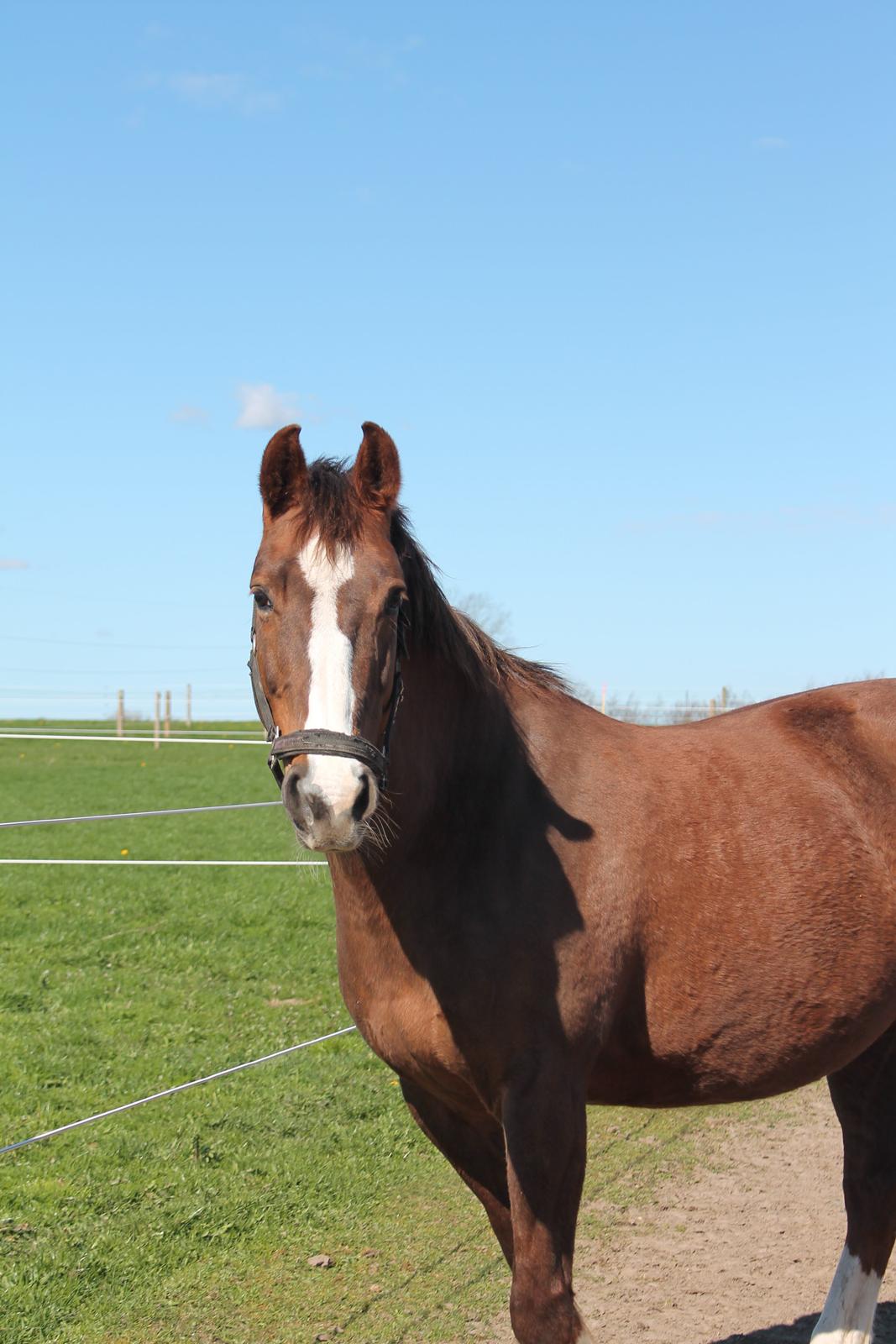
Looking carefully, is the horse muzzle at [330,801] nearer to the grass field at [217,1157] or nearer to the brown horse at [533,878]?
the brown horse at [533,878]

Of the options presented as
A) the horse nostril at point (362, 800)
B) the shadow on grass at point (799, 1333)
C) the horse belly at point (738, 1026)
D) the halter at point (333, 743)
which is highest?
the halter at point (333, 743)

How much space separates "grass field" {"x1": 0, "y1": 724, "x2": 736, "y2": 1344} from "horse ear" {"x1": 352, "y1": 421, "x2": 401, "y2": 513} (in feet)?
8.35

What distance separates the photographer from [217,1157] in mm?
5016

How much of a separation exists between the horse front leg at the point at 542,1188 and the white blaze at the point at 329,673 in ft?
2.95

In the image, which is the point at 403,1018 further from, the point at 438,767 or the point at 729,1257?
the point at 729,1257

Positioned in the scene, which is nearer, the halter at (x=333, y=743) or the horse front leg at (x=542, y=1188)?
the halter at (x=333, y=743)

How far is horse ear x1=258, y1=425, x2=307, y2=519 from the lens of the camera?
268cm

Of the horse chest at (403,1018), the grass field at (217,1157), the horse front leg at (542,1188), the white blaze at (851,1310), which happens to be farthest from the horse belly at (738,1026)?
the grass field at (217,1157)

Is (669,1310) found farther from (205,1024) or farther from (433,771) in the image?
(205,1024)

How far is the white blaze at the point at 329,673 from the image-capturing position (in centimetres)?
226

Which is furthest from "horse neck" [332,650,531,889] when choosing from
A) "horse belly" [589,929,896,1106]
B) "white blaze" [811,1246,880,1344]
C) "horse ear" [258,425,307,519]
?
"white blaze" [811,1246,880,1344]

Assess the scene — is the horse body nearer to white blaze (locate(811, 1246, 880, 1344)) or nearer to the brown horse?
the brown horse

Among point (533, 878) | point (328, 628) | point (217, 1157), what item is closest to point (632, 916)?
point (533, 878)

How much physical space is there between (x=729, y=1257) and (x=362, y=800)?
2952 mm
